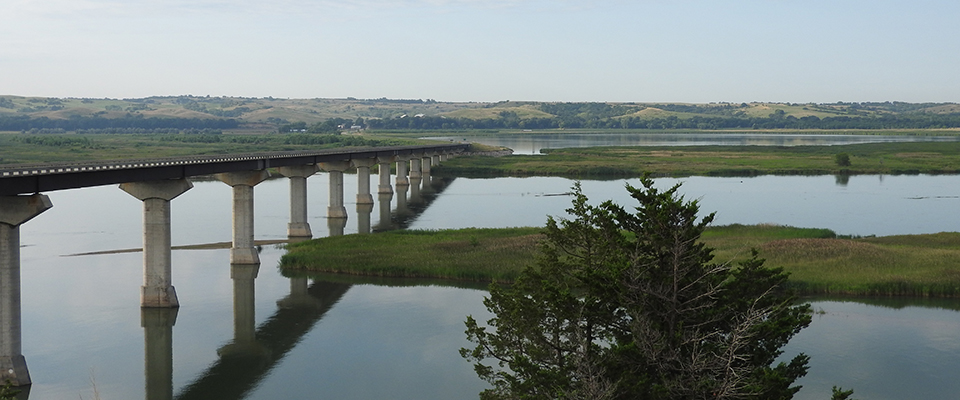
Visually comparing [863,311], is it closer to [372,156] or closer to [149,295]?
[149,295]

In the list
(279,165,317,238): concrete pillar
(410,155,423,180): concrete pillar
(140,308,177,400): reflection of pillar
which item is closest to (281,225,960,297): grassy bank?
(279,165,317,238): concrete pillar

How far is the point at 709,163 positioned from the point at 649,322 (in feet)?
466

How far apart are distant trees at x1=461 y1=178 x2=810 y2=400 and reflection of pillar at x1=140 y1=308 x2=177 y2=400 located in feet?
51.9

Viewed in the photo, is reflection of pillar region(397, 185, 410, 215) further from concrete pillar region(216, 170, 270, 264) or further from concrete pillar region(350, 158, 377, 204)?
concrete pillar region(216, 170, 270, 264)

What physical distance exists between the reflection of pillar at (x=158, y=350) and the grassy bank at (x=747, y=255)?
12989 mm

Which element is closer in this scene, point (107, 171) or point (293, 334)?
point (293, 334)

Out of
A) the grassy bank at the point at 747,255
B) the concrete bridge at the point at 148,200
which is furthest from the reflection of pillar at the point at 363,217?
the grassy bank at the point at 747,255

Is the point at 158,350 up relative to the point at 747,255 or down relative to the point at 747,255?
down

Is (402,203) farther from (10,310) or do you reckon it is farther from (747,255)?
(10,310)

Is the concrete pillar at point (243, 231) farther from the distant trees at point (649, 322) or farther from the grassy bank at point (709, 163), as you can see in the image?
the grassy bank at point (709, 163)

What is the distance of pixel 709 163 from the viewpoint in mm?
161375

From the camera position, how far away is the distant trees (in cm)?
2281

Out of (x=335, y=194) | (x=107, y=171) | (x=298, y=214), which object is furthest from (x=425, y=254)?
(x=335, y=194)

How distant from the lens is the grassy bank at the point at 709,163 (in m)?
149
